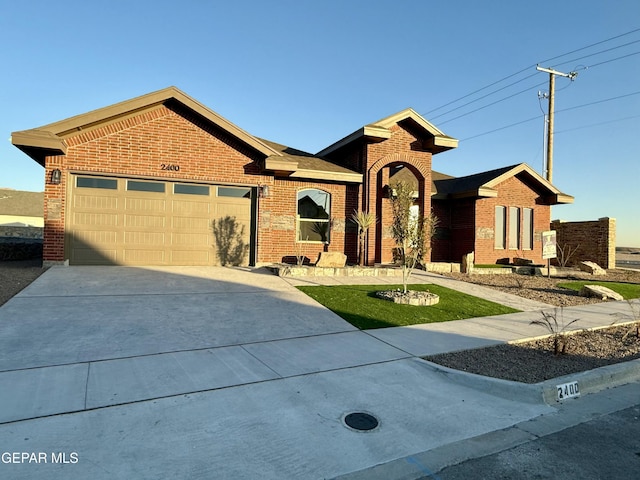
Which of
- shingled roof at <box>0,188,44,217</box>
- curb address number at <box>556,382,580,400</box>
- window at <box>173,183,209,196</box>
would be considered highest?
shingled roof at <box>0,188,44,217</box>

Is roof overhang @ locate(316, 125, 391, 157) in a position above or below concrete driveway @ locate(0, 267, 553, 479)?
above

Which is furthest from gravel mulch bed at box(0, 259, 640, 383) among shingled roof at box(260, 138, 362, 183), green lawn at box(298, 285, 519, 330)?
shingled roof at box(260, 138, 362, 183)

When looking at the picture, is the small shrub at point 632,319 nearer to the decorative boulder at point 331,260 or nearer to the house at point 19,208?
the decorative boulder at point 331,260

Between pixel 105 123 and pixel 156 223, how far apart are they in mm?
3252

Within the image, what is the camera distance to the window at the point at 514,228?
1953 cm

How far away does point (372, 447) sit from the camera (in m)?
3.24

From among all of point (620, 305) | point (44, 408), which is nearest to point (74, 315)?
point (44, 408)

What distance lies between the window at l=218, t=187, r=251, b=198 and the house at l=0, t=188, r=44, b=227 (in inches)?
1878

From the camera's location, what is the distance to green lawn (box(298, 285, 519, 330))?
754 centimetres

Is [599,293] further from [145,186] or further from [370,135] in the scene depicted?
[145,186]

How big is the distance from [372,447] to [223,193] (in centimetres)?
1090

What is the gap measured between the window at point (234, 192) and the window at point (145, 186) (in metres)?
1.83

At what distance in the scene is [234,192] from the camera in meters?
13.1

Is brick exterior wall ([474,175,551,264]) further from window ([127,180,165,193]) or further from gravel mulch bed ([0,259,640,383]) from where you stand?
window ([127,180,165,193])
